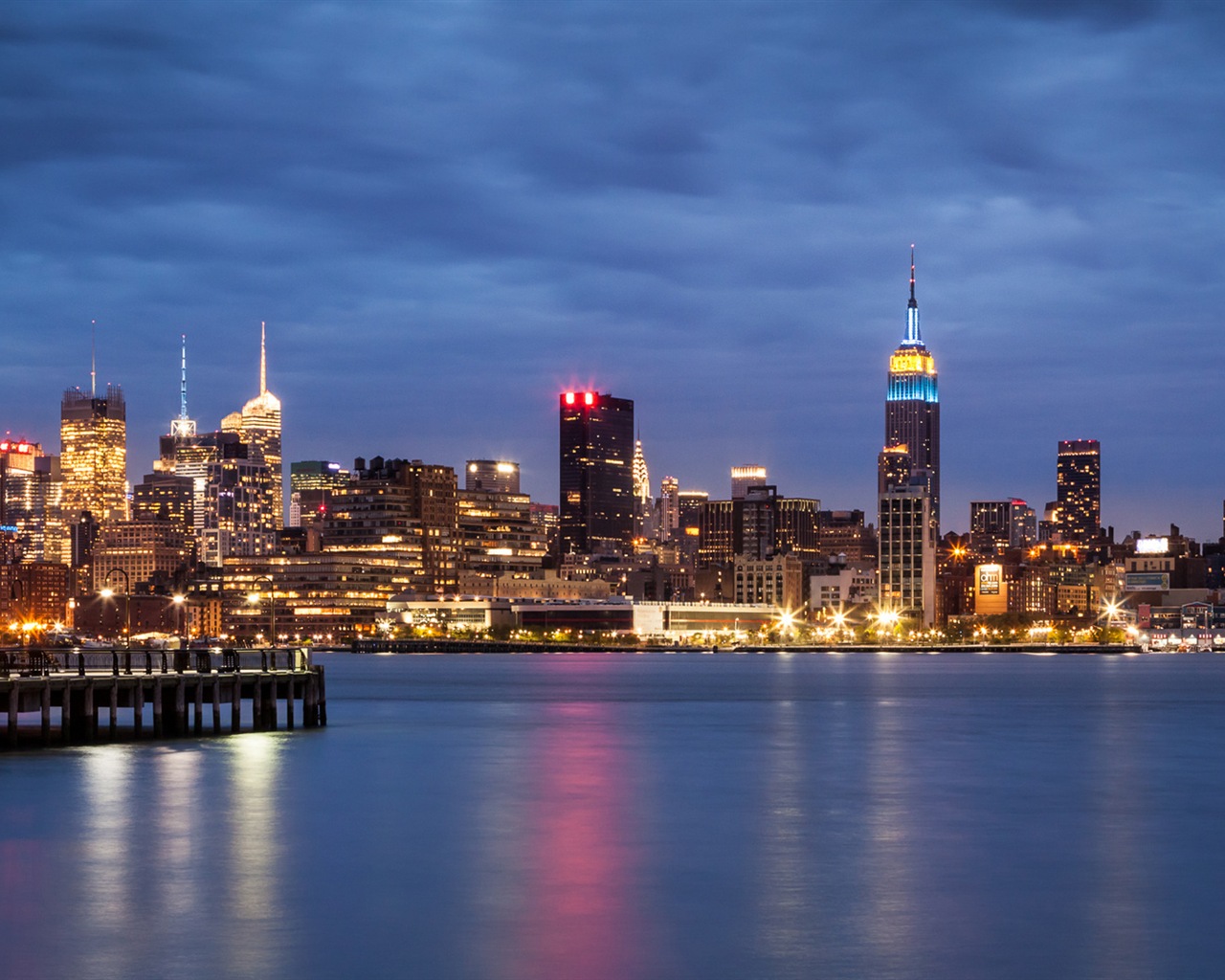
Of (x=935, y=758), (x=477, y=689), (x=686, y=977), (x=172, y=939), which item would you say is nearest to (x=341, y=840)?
(x=172, y=939)

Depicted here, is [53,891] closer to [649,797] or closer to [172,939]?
[172,939]

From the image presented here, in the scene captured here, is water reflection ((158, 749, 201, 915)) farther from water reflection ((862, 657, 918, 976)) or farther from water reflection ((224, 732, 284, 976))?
water reflection ((862, 657, 918, 976))

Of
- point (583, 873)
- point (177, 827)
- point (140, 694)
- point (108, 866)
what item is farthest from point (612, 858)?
point (140, 694)

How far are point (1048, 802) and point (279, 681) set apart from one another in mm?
45636

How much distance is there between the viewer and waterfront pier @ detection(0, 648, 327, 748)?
79.9m

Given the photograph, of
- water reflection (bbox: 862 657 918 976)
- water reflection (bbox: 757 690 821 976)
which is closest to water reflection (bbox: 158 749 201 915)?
water reflection (bbox: 757 690 821 976)

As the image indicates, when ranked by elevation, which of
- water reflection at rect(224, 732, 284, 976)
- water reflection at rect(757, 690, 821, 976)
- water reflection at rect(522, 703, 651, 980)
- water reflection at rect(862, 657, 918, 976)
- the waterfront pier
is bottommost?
water reflection at rect(862, 657, 918, 976)

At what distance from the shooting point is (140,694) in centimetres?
8294

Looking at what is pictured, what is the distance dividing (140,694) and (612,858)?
1602 inches

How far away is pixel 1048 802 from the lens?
206 ft

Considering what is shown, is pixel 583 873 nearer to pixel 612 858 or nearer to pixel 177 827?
pixel 612 858

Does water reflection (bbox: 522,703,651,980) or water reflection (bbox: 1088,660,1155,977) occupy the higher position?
water reflection (bbox: 522,703,651,980)

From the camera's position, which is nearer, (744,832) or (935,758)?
(744,832)

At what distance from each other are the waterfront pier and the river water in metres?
2.91
